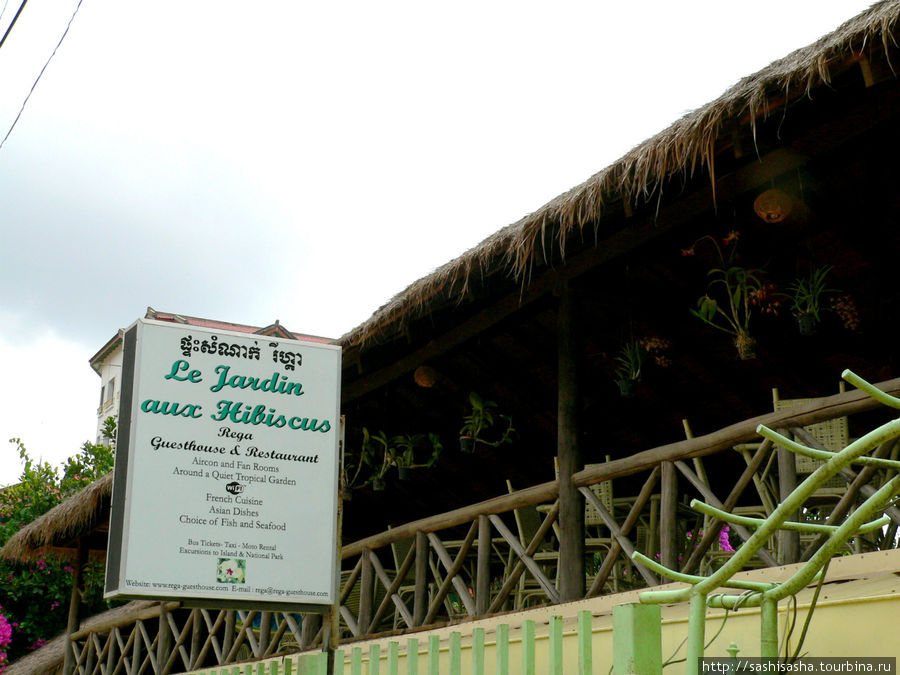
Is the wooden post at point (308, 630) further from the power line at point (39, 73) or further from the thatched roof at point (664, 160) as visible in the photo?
the power line at point (39, 73)

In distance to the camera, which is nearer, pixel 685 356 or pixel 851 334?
pixel 851 334

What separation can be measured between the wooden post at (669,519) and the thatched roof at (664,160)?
1158 mm

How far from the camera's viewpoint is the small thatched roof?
8.77 m

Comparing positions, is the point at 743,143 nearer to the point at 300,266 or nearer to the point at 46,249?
the point at 46,249

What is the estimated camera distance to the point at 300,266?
16.4 metres

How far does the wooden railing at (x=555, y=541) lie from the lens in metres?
4.35

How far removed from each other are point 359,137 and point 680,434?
6769mm

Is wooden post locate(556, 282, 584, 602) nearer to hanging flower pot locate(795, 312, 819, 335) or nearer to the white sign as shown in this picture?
hanging flower pot locate(795, 312, 819, 335)

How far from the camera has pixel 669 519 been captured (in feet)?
15.5

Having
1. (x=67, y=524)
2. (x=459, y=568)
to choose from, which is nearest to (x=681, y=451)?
(x=459, y=568)

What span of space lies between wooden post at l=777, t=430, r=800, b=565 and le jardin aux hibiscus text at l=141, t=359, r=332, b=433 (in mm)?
1849

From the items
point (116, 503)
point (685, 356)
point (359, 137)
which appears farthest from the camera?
point (359, 137)

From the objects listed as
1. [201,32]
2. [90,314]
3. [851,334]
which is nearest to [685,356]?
[851,334]

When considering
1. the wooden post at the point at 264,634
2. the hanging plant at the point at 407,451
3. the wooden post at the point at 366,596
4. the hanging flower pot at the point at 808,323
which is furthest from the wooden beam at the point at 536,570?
the hanging plant at the point at 407,451
